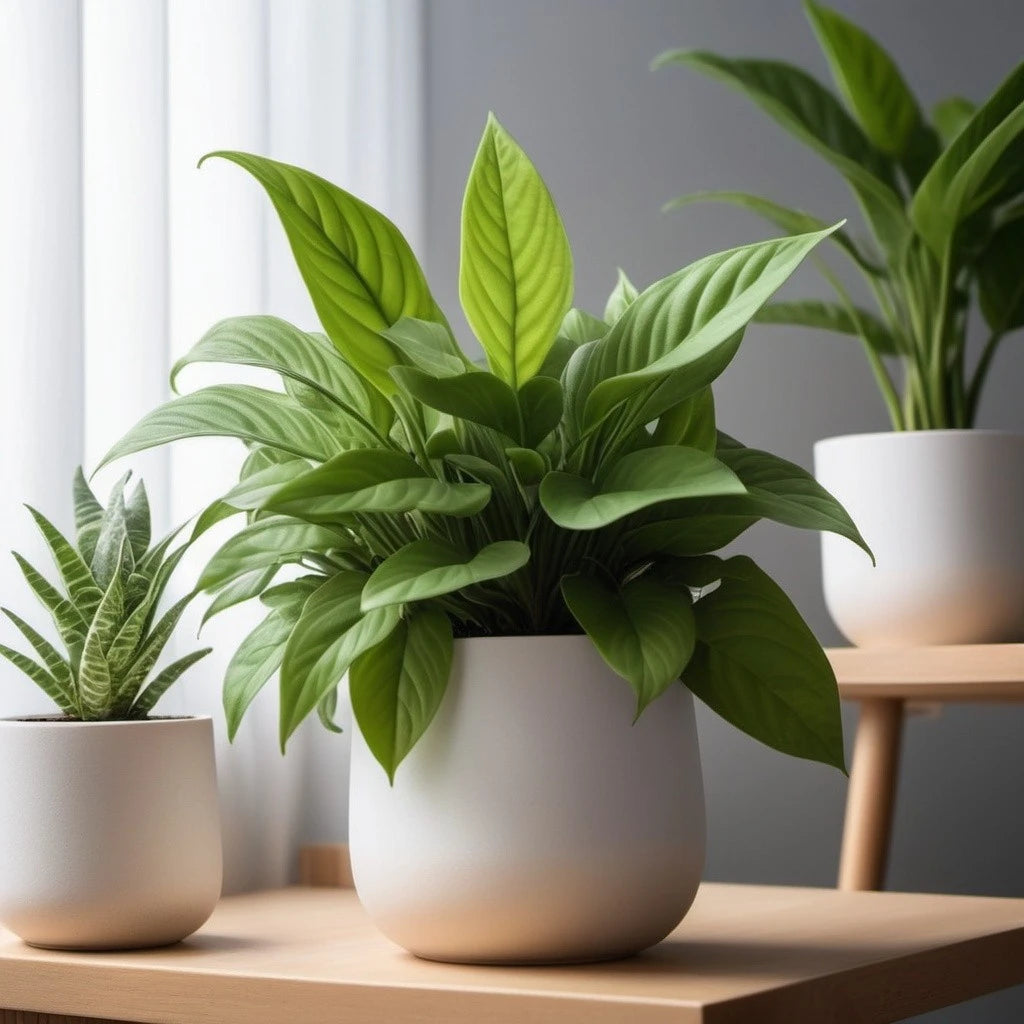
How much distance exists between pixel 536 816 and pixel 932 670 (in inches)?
22.8

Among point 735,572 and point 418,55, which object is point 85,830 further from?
point 418,55

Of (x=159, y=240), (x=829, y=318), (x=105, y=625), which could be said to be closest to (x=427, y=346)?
(x=105, y=625)

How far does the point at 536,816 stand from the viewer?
0.66m

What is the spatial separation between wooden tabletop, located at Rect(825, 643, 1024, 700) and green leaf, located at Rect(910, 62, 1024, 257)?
0.34m

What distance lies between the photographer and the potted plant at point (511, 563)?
0.66m

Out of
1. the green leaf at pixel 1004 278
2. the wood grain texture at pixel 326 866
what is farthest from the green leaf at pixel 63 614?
the green leaf at pixel 1004 278

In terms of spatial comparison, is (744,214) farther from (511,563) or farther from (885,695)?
(511,563)

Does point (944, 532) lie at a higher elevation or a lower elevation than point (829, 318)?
lower

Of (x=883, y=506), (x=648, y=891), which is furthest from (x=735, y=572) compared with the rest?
(x=883, y=506)

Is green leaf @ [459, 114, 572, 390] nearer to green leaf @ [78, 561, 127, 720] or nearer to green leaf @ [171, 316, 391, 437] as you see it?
green leaf @ [171, 316, 391, 437]

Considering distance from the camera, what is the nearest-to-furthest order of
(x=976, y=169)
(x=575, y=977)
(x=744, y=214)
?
1. (x=575, y=977)
2. (x=976, y=169)
3. (x=744, y=214)

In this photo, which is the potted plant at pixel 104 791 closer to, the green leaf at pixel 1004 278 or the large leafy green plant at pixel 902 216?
the large leafy green plant at pixel 902 216

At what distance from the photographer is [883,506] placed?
1.20 metres

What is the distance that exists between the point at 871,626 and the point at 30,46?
792 mm
